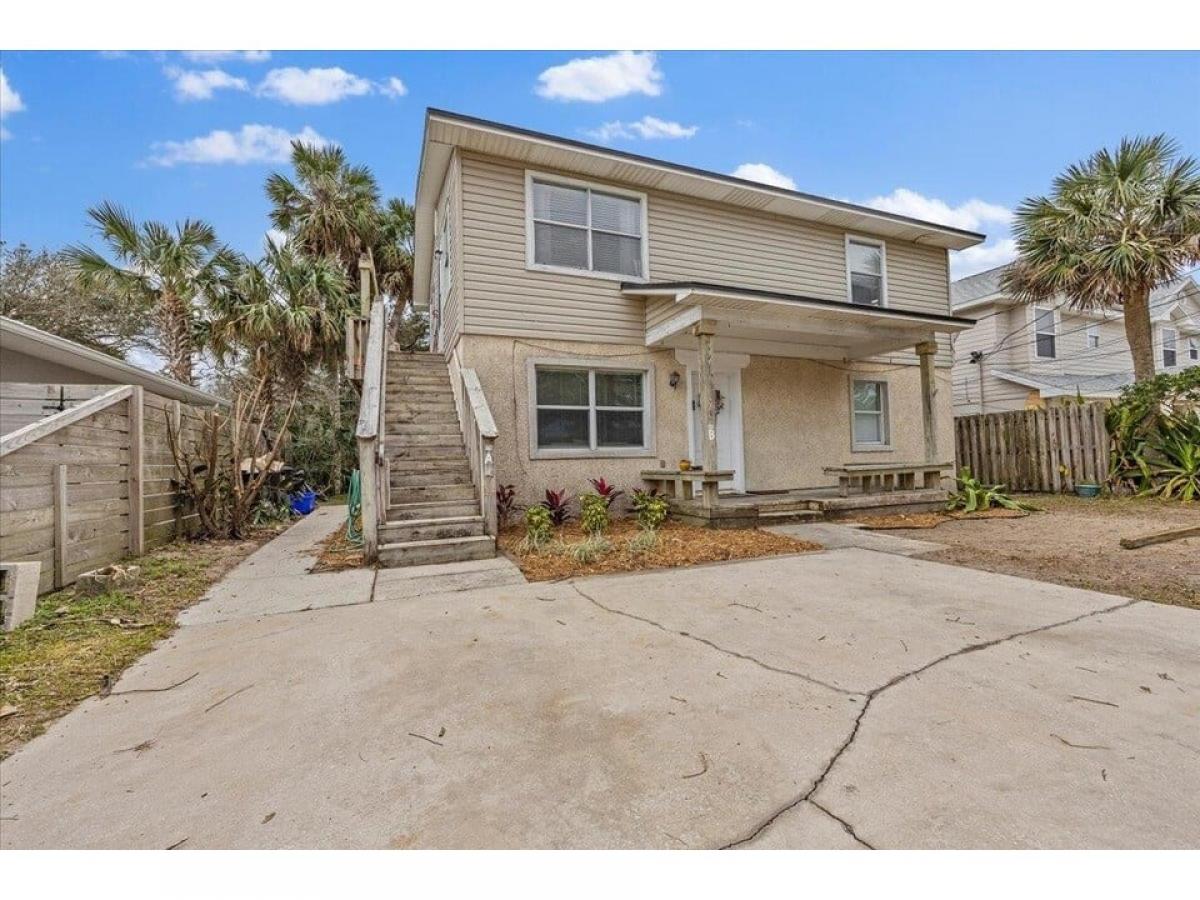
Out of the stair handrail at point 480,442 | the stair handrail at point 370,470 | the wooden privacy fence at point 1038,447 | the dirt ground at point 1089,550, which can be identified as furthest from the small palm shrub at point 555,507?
the wooden privacy fence at point 1038,447

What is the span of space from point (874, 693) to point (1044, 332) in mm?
20374

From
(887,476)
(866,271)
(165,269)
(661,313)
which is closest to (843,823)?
(661,313)

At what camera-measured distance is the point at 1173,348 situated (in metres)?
19.8

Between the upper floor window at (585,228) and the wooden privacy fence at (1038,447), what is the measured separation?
28.2ft

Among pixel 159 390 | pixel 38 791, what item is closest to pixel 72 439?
pixel 38 791

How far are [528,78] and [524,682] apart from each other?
7034 mm

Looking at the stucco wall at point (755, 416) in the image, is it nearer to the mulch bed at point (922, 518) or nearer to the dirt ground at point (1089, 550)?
the mulch bed at point (922, 518)

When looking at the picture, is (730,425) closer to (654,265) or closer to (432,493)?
(654,265)

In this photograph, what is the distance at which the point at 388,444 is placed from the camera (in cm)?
688

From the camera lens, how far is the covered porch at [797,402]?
7.00m

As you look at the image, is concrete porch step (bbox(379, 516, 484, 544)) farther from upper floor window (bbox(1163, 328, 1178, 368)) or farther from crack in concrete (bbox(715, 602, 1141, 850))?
upper floor window (bbox(1163, 328, 1178, 368))

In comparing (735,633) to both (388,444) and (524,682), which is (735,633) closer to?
(524,682)

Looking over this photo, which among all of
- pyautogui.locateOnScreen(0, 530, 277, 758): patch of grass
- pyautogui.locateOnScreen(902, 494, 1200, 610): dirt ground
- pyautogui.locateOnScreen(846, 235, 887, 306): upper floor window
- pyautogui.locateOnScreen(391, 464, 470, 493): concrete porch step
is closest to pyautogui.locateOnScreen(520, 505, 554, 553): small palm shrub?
pyautogui.locateOnScreen(391, 464, 470, 493): concrete porch step

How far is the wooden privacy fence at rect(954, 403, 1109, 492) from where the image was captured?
9.63 meters
